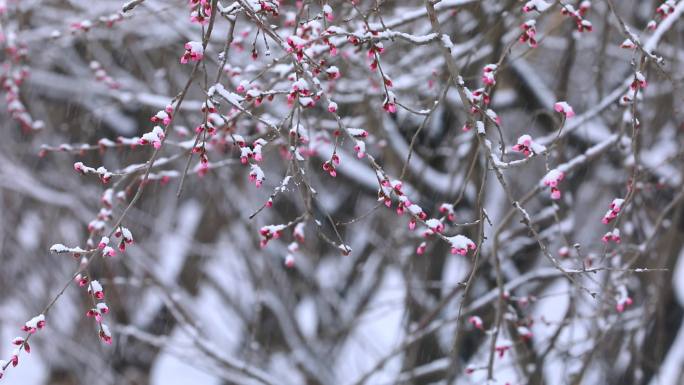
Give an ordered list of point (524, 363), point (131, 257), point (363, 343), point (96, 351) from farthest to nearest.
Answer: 1. point (96, 351)
2. point (363, 343)
3. point (131, 257)
4. point (524, 363)

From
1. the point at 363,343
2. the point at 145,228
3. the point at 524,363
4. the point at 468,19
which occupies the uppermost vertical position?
the point at 145,228

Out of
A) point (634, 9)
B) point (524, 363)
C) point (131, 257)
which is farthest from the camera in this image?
point (131, 257)

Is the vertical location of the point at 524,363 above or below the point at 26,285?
below

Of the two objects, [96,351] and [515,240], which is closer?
[515,240]

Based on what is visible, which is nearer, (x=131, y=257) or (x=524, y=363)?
(x=524, y=363)

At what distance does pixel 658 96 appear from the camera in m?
6.08

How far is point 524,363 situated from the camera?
5020 millimetres

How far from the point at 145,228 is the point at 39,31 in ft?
7.72

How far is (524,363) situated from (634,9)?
3566 millimetres

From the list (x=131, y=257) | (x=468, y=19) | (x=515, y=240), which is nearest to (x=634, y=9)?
(x=468, y=19)

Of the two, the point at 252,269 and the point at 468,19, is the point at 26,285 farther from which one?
the point at 468,19

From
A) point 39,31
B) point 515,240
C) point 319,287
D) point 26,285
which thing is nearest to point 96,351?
point 26,285

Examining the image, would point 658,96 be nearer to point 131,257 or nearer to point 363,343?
point 363,343

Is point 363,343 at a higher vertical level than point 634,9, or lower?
lower
